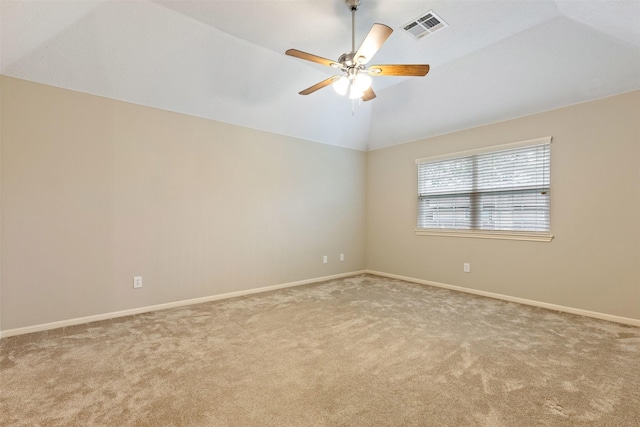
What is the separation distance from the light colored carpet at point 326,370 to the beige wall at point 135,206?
1.48 feet

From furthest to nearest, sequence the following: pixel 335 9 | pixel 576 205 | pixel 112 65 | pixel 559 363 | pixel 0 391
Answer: pixel 576 205, pixel 112 65, pixel 335 9, pixel 559 363, pixel 0 391

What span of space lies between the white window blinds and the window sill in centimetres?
6

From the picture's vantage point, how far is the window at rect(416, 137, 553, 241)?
3709 millimetres

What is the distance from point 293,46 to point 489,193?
3146mm

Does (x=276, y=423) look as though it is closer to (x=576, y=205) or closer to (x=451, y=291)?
(x=451, y=291)

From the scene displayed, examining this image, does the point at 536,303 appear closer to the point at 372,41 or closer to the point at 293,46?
the point at 372,41

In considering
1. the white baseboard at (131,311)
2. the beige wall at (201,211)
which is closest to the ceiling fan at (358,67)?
the beige wall at (201,211)

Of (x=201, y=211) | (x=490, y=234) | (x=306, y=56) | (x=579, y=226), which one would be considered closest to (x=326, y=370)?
(x=306, y=56)

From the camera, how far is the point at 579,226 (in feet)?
11.1

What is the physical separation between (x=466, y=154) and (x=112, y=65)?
4.40 metres

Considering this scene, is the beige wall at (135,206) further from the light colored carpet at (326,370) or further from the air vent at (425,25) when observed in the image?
the air vent at (425,25)

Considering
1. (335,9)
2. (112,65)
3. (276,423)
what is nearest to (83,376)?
(276,423)

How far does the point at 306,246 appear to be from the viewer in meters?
4.90

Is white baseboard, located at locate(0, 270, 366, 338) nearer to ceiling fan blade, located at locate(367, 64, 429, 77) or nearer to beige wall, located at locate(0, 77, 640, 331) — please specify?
beige wall, located at locate(0, 77, 640, 331)
